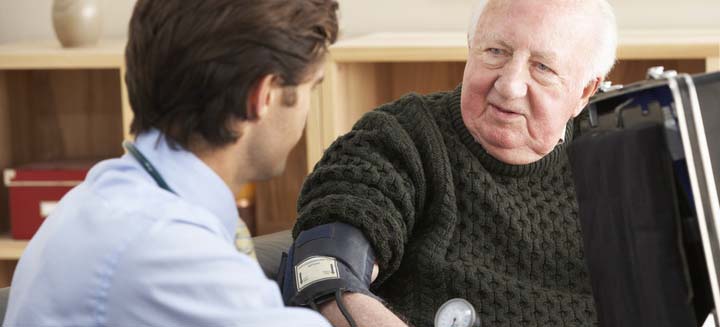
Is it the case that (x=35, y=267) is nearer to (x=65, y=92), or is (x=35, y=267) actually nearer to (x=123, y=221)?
(x=123, y=221)

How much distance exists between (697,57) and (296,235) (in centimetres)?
137

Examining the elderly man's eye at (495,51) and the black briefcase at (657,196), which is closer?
the black briefcase at (657,196)

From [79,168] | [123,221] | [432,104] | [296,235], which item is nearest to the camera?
[123,221]

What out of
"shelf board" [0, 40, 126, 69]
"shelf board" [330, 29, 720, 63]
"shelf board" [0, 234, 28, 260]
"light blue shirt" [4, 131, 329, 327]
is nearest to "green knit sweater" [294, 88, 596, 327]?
"light blue shirt" [4, 131, 329, 327]

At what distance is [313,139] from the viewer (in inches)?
118

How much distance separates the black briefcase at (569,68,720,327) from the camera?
43.1 inches

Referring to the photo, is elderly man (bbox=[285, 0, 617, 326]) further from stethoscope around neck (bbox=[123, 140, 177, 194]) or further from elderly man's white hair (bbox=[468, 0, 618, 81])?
stethoscope around neck (bbox=[123, 140, 177, 194])

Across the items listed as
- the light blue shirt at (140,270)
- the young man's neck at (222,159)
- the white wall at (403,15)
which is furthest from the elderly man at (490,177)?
the white wall at (403,15)

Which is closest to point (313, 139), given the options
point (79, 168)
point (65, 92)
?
point (79, 168)

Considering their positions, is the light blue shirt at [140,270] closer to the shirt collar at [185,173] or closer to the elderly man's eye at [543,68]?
the shirt collar at [185,173]

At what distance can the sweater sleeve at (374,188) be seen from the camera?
1.62 metres

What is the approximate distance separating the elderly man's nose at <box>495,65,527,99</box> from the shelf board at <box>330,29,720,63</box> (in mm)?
1017

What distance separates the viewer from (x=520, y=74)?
5.85 ft

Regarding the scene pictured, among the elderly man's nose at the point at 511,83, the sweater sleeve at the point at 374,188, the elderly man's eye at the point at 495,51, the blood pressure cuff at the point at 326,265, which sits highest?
the elderly man's eye at the point at 495,51
